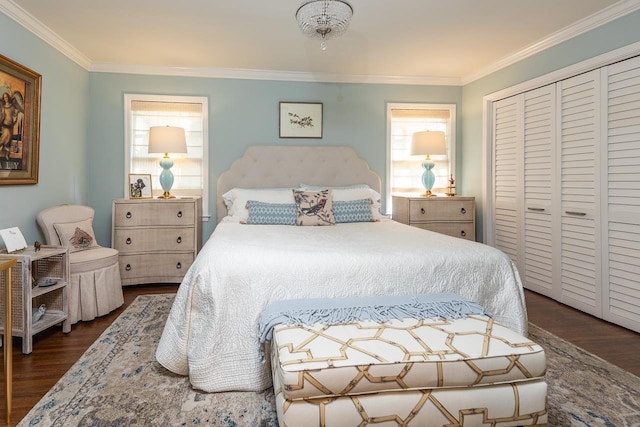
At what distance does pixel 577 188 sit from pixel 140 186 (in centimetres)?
422

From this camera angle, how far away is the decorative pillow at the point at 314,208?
342cm

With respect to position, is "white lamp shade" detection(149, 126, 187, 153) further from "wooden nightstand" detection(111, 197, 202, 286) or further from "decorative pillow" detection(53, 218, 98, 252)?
"decorative pillow" detection(53, 218, 98, 252)

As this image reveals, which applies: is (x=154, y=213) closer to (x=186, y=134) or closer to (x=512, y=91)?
(x=186, y=134)

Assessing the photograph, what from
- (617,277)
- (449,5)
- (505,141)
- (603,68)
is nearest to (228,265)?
(449,5)

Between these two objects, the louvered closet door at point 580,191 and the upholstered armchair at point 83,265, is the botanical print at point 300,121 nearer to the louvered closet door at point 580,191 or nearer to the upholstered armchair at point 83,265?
the upholstered armchair at point 83,265

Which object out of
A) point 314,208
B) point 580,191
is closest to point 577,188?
point 580,191

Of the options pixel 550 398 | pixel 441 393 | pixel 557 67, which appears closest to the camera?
pixel 441 393

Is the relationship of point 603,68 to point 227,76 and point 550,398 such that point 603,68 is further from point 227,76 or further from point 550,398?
point 227,76

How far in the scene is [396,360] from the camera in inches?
53.4

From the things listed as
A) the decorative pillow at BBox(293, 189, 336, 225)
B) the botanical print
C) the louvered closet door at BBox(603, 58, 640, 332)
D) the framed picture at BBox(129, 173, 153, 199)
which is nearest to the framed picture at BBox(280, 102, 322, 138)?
the botanical print

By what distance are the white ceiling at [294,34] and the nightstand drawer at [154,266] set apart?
6.67 ft

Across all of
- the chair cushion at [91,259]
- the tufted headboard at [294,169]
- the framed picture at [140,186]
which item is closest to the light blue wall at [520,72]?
the tufted headboard at [294,169]

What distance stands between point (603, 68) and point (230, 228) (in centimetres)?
318

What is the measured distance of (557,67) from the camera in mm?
3328
